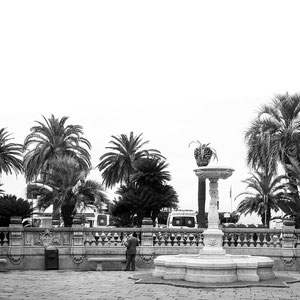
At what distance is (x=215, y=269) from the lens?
62.3 ft

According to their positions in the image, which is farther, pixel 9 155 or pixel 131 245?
pixel 9 155

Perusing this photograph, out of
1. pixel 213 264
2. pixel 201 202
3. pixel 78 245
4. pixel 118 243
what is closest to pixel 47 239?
pixel 78 245

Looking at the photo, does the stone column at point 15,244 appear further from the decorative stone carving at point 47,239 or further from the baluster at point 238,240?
the baluster at point 238,240

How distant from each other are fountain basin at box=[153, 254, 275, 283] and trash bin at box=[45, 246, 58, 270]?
20.4ft

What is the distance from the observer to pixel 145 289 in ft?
58.1

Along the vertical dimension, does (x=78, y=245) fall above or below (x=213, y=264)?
above

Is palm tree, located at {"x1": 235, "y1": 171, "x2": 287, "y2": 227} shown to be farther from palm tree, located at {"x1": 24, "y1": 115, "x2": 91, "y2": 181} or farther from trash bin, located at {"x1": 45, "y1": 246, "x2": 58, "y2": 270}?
trash bin, located at {"x1": 45, "y1": 246, "x2": 58, "y2": 270}

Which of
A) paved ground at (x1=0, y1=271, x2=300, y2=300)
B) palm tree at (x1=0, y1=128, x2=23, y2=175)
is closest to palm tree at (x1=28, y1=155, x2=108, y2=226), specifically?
palm tree at (x1=0, y1=128, x2=23, y2=175)

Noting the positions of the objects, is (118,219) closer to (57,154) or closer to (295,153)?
(57,154)

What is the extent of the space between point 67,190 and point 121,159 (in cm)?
982

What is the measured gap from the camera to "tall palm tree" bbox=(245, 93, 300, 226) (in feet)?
121

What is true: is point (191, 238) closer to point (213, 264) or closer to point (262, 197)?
point (213, 264)

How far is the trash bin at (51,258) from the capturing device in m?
25.1

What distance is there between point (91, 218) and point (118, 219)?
31.4 feet
